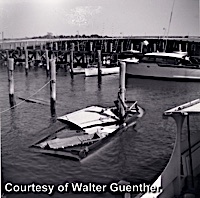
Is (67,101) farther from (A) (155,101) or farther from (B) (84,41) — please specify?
(B) (84,41)

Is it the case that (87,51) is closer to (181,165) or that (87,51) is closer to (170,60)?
(170,60)

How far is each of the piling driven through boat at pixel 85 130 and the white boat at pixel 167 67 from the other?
16818 millimetres

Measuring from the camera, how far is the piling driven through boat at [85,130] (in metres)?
13.0

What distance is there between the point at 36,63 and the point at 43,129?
3777cm

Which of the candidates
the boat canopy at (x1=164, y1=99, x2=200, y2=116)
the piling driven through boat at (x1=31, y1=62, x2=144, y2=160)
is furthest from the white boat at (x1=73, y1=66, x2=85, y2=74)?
the boat canopy at (x1=164, y1=99, x2=200, y2=116)

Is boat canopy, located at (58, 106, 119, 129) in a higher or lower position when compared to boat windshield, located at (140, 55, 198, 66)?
lower

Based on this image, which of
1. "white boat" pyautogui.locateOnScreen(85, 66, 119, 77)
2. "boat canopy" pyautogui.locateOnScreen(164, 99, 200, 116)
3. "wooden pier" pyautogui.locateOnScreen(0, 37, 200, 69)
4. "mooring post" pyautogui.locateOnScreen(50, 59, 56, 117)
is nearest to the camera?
"boat canopy" pyautogui.locateOnScreen(164, 99, 200, 116)

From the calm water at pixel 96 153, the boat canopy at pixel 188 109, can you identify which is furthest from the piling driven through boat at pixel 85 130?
the boat canopy at pixel 188 109

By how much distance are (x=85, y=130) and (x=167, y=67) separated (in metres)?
21.9

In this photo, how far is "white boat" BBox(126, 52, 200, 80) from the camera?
34.1m

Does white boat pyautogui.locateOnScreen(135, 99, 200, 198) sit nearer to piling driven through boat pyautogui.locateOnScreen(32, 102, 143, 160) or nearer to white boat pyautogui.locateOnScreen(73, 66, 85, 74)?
piling driven through boat pyautogui.locateOnScreen(32, 102, 143, 160)

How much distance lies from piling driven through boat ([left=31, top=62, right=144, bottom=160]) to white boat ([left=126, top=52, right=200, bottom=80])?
16.8 metres

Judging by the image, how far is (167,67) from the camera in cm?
3459

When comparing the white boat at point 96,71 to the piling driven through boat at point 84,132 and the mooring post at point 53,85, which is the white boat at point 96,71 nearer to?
the mooring post at point 53,85
